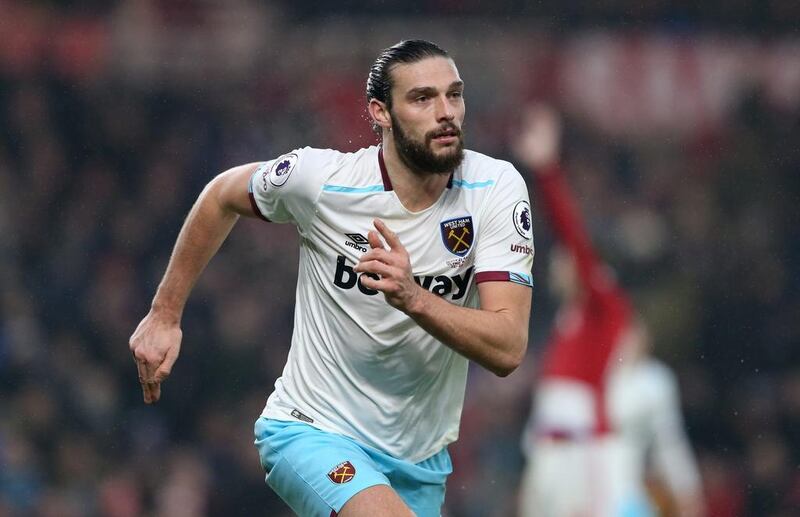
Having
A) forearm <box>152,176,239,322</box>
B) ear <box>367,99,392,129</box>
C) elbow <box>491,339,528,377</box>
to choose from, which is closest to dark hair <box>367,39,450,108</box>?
ear <box>367,99,392,129</box>

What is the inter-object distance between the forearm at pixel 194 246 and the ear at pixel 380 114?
0.59 meters

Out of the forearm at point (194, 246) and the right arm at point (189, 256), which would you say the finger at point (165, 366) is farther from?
the forearm at point (194, 246)

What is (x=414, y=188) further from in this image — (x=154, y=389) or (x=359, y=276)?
(x=154, y=389)

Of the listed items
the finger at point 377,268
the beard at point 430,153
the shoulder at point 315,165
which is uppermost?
the beard at point 430,153

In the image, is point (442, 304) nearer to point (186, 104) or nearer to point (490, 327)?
point (490, 327)

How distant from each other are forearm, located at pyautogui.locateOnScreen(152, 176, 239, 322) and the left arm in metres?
0.91

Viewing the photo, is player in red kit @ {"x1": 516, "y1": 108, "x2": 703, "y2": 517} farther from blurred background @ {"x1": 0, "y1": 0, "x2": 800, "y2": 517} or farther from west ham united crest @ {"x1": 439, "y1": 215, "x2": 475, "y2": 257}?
west ham united crest @ {"x1": 439, "y1": 215, "x2": 475, "y2": 257}

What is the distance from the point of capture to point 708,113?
510 inches

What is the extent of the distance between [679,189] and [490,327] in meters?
8.95

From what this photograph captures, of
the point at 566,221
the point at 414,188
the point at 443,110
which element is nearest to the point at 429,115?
the point at 443,110

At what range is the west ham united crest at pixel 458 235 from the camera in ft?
14.7

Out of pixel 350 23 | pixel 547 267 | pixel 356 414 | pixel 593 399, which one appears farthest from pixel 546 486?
pixel 350 23

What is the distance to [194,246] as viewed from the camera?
4.82m

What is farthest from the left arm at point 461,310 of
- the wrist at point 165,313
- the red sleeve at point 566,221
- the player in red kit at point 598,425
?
the player in red kit at point 598,425
